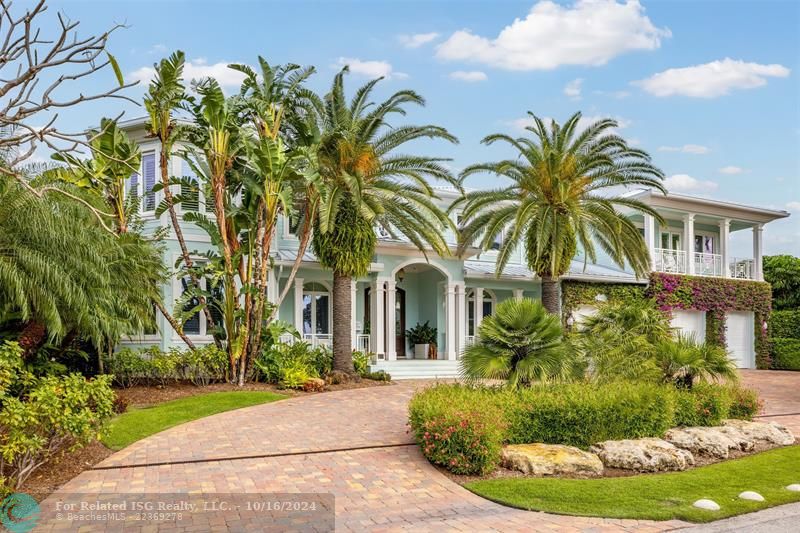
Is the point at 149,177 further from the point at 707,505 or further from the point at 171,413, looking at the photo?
the point at 707,505

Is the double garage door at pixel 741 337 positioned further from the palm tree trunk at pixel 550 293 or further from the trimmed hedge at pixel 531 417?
the trimmed hedge at pixel 531 417

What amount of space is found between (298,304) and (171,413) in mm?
8935

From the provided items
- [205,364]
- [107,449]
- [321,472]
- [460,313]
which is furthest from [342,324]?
[321,472]

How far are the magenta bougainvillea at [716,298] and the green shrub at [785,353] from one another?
310 millimetres

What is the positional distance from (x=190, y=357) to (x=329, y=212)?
5045 millimetres

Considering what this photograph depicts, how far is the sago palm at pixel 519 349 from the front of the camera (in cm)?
1191

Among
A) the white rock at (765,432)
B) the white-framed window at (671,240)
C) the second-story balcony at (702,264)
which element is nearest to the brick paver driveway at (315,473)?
the white rock at (765,432)

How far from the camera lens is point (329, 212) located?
17375 mm

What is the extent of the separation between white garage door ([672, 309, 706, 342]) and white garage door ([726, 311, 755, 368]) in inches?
66.2

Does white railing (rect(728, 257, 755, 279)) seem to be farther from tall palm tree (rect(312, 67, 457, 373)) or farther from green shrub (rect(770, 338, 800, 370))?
tall palm tree (rect(312, 67, 457, 373))

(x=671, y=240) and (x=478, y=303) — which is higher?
(x=671, y=240)

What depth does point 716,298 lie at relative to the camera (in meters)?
29.2

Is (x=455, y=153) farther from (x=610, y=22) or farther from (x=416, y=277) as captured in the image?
(x=416, y=277)

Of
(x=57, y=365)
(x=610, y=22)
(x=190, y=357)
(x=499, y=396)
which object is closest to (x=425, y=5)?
(x=610, y=22)
